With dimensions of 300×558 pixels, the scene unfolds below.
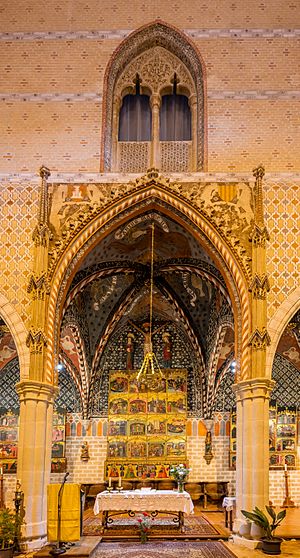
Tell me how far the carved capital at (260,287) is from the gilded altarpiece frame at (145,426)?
303 inches

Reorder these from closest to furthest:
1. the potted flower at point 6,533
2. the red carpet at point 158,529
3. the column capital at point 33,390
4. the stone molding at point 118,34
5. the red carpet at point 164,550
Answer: the potted flower at point 6,533, the red carpet at point 164,550, the column capital at point 33,390, the red carpet at point 158,529, the stone molding at point 118,34

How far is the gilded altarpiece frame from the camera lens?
2066 centimetres

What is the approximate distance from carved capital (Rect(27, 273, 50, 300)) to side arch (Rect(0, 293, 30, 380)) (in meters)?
0.58

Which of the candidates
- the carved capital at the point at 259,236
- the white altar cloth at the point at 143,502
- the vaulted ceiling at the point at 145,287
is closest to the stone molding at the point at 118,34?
the vaulted ceiling at the point at 145,287

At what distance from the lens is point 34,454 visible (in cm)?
1316

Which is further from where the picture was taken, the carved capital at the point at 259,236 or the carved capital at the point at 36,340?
the carved capital at the point at 259,236

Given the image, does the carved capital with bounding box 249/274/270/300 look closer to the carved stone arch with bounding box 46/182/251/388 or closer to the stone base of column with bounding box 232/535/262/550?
the carved stone arch with bounding box 46/182/251/388

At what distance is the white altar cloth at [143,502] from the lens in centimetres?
1476

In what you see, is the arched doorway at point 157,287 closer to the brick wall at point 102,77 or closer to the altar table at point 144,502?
the brick wall at point 102,77

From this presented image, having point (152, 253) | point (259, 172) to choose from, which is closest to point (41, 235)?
point (152, 253)

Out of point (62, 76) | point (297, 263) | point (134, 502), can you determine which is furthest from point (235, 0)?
point (134, 502)

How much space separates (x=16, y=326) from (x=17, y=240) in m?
1.87

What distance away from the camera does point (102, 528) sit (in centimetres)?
1509

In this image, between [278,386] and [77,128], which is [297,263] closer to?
[77,128]
